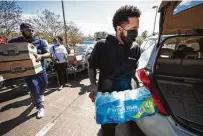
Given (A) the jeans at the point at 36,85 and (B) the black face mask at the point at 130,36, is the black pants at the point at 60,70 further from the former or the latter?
(B) the black face mask at the point at 130,36

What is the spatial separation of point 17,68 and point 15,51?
1.16 ft

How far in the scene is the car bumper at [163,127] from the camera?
155 cm

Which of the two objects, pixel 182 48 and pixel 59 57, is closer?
pixel 182 48

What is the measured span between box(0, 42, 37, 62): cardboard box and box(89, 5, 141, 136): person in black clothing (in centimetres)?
205

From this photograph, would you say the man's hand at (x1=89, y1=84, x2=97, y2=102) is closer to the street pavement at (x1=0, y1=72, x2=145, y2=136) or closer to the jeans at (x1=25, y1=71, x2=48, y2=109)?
the street pavement at (x1=0, y1=72, x2=145, y2=136)

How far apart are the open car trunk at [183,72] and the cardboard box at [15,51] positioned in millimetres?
2571

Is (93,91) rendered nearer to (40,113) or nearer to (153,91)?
(153,91)

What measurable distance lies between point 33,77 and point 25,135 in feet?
4.16

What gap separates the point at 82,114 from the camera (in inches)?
154

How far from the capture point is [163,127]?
163 centimetres

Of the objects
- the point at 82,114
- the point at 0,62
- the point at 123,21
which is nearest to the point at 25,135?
the point at 82,114

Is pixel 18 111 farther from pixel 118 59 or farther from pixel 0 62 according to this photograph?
pixel 118 59

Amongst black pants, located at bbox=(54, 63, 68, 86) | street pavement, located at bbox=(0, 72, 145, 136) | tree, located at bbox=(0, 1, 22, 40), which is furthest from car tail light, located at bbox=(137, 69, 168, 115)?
tree, located at bbox=(0, 1, 22, 40)

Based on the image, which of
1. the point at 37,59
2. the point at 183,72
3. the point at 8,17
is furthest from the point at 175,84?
the point at 8,17
